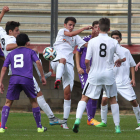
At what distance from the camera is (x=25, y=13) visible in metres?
13.5

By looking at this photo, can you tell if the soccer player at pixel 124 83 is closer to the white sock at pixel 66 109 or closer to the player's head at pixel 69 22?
the white sock at pixel 66 109

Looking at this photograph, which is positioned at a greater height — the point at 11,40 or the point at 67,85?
the point at 11,40

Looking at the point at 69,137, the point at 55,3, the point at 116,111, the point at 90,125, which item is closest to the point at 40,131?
the point at 69,137

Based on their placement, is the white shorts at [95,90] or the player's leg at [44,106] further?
the player's leg at [44,106]

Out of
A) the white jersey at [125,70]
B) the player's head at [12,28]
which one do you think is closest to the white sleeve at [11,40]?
the player's head at [12,28]

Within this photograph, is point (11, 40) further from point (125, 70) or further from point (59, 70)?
point (125, 70)

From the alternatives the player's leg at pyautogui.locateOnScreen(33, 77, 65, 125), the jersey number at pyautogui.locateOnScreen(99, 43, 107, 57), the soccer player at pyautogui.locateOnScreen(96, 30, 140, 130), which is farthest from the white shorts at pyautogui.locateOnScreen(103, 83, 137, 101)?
the jersey number at pyautogui.locateOnScreen(99, 43, 107, 57)

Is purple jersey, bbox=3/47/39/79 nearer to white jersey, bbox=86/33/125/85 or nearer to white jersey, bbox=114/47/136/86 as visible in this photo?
white jersey, bbox=86/33/125/85

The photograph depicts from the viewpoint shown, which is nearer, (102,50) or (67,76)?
(102,50)

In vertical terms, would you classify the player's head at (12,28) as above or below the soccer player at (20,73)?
above

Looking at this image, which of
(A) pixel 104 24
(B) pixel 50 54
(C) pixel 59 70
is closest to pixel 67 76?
(C) pixel 59 70

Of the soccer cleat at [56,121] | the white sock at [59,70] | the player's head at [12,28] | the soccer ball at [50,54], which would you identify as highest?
the player's head at [12,28]

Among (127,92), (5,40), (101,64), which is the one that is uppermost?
(5,40)

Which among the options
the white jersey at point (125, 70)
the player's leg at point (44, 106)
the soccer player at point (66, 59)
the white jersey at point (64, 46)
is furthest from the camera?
the white jersey at point (125, 70)
